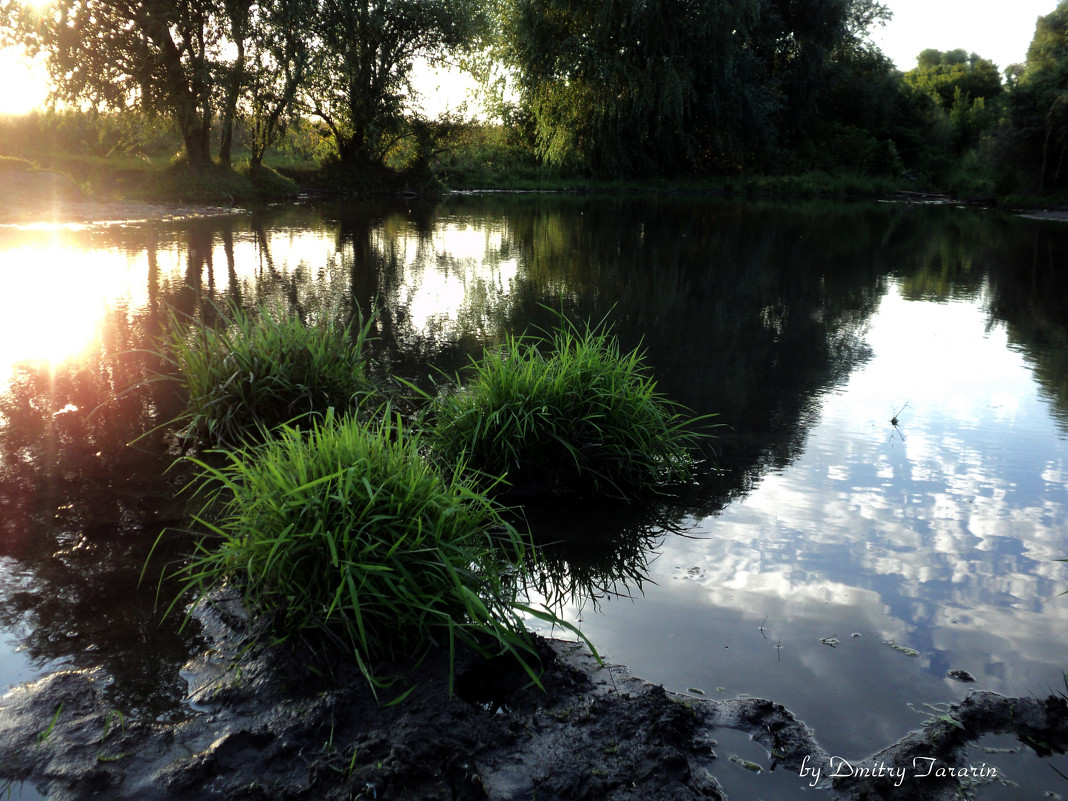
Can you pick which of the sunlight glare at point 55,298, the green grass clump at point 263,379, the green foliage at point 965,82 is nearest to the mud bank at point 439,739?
the green grass clump at point 263,379

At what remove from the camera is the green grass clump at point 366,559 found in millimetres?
2584

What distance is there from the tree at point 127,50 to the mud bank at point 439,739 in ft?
73.1

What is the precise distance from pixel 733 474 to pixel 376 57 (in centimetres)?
2602

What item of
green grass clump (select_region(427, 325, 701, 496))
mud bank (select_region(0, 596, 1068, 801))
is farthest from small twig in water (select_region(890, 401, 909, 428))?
mud bank (select_region(0, 596, 1068, 801))

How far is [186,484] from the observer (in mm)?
4121

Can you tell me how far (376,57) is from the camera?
26953 millimetres

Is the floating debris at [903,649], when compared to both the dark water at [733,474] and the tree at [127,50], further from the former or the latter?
the tree at [127,50]

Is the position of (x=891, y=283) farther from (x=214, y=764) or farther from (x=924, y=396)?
(x=214, y=764)

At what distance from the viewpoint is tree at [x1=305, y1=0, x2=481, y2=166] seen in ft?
82.2

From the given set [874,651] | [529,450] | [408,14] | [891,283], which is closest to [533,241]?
[891,283]

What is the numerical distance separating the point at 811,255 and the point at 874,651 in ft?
42.4

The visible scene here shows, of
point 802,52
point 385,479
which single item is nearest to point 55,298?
point 385,479

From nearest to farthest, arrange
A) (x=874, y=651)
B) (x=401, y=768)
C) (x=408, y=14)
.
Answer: (x=401, y=768) → (x=874, y=651) → (x=408, y=14)

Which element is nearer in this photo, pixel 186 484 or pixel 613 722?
pixel 613 722
